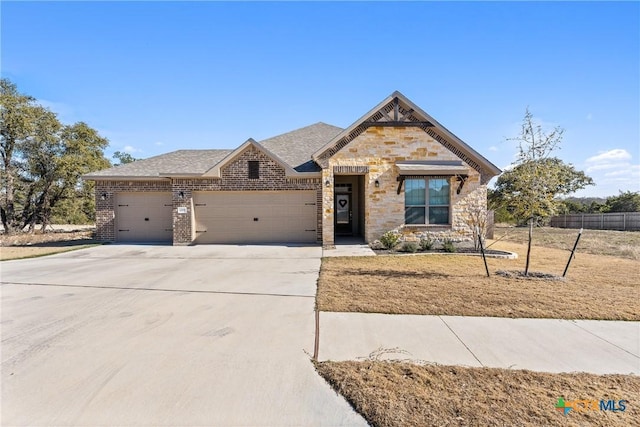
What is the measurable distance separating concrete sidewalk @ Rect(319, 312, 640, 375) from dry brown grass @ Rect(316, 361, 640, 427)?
0.23m

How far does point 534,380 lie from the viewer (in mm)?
3141

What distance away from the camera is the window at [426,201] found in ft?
42.6

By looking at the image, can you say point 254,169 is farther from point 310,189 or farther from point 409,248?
point 409,248

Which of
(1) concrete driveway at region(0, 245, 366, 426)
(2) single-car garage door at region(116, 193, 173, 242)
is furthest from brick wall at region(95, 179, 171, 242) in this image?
(1) concrete driveway at region(0, 245, 366, 426)

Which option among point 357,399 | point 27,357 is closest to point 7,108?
point 27,357

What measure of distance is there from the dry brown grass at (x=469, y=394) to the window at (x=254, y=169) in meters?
11.0

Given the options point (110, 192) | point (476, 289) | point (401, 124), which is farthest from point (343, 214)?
point (110, 192)

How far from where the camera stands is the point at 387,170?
12.9 metres

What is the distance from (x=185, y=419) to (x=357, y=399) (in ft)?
4.87

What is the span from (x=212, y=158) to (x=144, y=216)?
4.42 meters

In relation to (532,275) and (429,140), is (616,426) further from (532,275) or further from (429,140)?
(429,140)

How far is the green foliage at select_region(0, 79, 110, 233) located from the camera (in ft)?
58.4

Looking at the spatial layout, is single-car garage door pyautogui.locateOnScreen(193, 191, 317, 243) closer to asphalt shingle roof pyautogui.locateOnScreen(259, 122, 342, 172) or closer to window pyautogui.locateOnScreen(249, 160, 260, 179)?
window pyautogui.locateOnScreen(249, 160, 260, 179)

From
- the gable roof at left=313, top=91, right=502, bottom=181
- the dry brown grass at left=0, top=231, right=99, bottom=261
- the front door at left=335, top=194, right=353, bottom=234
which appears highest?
the gable roof at left=313, top=91, right=502, bottom=181
